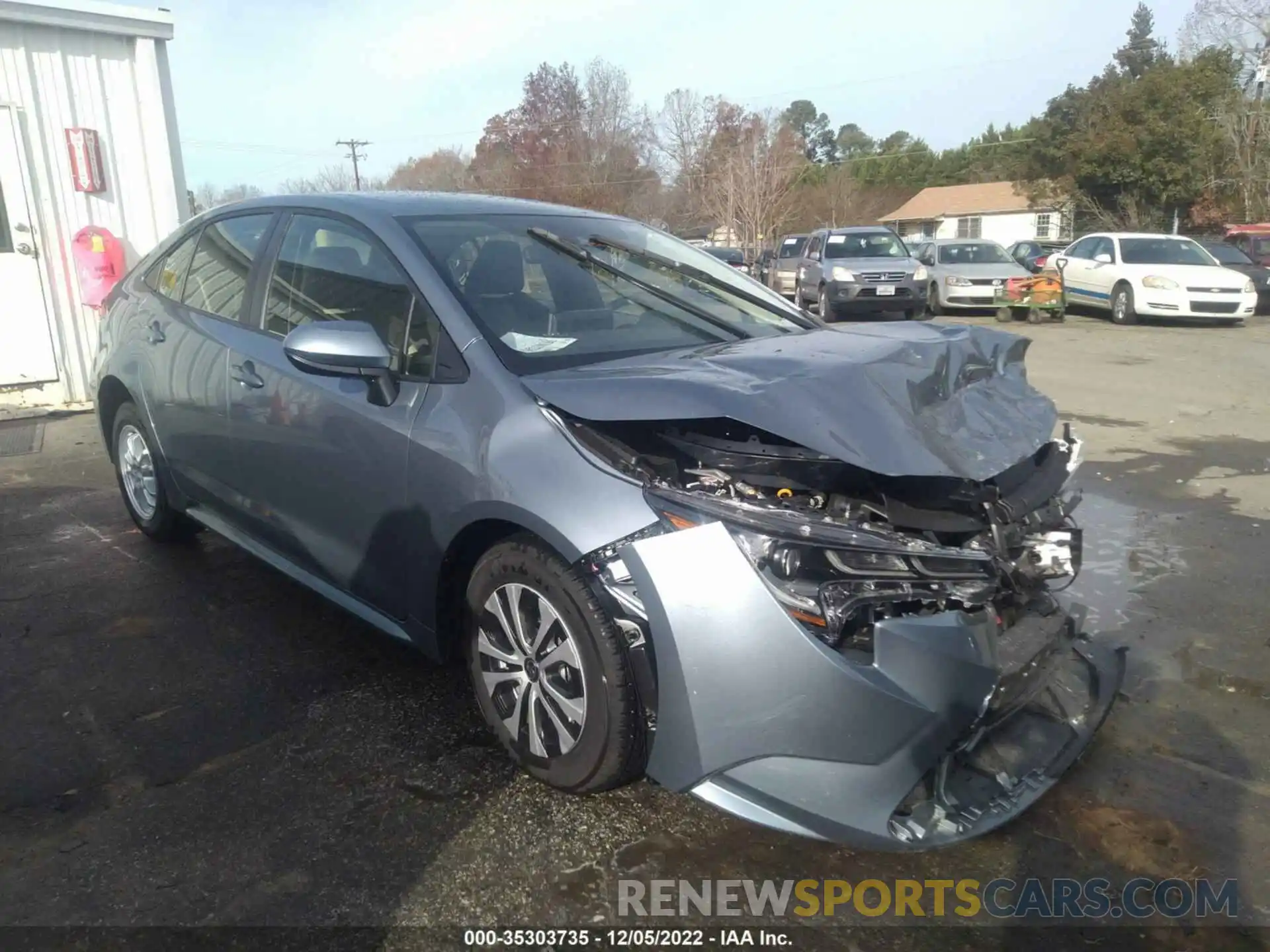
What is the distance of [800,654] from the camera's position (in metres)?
2.22

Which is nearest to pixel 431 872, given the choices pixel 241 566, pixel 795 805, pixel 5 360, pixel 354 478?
pixel 795 805

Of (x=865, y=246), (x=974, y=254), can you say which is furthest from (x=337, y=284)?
(x=974, y=254)

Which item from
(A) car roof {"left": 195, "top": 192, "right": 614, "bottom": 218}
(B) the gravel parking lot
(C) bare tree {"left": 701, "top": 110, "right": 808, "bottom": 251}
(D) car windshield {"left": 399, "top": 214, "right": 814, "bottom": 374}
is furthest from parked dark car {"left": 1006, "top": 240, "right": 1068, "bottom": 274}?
(B) the gravel parking lot

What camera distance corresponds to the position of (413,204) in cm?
360

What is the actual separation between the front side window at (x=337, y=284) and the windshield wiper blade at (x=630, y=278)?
0.60 metres

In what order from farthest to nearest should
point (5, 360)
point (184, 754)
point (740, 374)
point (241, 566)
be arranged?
1. point (5, 360)
2. point (241, 566)
3. point (184, 754)
4. point (740, 374)

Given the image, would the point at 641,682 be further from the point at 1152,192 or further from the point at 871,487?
the point at 1152,192

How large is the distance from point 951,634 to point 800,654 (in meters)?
0.36

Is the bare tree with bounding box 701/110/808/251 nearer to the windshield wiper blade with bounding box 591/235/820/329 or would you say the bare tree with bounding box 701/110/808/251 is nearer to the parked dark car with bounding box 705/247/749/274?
the parked dark car with bounding box 705/247/749/274

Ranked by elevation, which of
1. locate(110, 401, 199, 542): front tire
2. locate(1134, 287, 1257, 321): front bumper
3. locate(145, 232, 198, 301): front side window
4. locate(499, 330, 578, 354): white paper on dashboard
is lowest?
locate(1134, 287, 1257, 321): front bumper

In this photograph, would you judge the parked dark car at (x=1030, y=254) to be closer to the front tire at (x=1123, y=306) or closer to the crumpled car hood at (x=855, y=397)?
the front tire at (x=1123, y=306)

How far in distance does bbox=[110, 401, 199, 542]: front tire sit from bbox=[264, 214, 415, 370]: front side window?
1372mm

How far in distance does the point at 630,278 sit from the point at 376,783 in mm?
1960

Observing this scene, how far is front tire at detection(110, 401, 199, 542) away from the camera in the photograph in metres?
4.66
